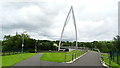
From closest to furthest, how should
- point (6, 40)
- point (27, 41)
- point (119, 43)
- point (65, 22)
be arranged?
point (119, 43), point (65, 22), point (27, 41), point (6, 40)

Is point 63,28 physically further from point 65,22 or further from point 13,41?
point 13,41

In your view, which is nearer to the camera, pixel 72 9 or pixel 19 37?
pixel 72 9

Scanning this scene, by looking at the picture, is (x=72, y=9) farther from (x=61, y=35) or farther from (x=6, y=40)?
(x=6, y=40)

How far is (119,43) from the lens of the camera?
90.7ft


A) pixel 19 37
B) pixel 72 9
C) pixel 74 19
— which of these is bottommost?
pixel 19 37

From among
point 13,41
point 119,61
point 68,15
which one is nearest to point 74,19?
point 68,15

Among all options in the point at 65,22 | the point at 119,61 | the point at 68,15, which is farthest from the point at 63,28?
the point at 119,61

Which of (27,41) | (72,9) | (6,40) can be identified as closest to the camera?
(72,9)

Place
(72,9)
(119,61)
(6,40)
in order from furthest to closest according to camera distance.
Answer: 1. (6,40)
2. (72,9)
3. (119,61)

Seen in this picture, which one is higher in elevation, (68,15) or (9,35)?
(68,15)

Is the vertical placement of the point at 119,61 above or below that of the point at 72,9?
below

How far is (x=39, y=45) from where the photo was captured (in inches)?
3317

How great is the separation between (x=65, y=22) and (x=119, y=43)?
2973 cm

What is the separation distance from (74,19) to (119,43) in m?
24.7
